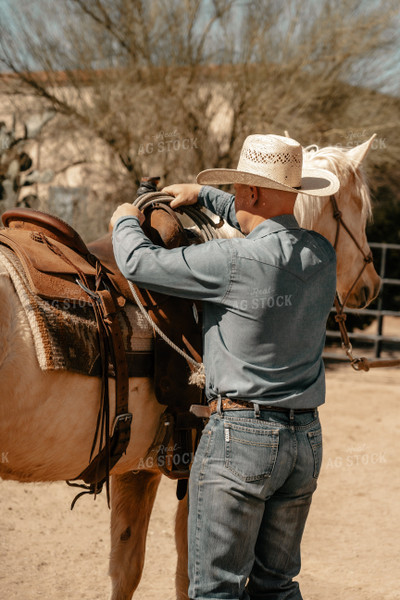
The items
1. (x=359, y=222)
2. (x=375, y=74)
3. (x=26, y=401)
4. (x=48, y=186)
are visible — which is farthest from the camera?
(x=375, y=74)

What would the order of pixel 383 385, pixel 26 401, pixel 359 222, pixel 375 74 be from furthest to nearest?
pixel 375 74 < pixel 383 385 < pixel 359 222 < pixel 26 401

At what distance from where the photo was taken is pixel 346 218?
114 inches

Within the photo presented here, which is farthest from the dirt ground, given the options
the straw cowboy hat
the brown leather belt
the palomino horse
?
the straw cowboy hat

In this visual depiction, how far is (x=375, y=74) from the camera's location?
9727mm

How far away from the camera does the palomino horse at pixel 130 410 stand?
1.96 metres

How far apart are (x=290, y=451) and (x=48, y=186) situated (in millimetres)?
7848

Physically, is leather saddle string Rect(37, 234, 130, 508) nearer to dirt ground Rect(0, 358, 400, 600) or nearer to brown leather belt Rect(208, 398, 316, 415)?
brown leather belt Rect(208, 398, 316, 415)

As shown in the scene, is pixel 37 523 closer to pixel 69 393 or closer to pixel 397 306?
pixel 69 393

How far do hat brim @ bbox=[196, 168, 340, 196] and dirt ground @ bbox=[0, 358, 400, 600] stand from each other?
186cm

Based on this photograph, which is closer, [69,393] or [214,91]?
[69,393]

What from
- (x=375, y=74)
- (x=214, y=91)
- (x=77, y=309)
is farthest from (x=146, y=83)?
(x=77, y=309)

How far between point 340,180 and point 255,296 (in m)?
1.24

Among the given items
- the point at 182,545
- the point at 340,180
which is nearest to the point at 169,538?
the point at 182,545

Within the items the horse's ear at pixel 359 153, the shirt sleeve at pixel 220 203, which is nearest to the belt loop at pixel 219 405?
the shirt sleeve at pixel 220 203
